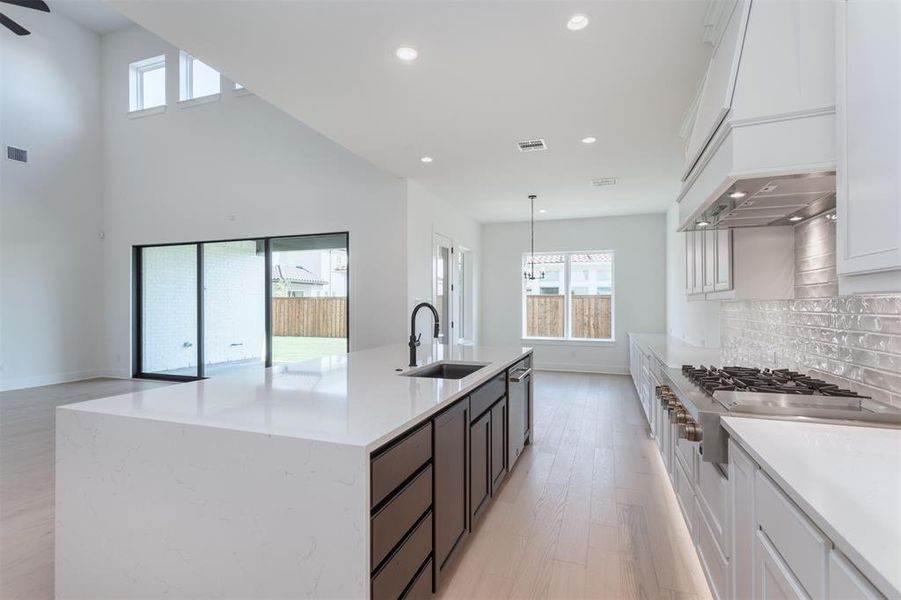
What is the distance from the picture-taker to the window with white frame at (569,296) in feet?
25.0

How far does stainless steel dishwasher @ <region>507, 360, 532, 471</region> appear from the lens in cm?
304

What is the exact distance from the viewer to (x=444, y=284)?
21.5 ft

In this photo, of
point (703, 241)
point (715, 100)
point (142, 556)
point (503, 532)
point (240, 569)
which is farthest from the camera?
point (703, 241)

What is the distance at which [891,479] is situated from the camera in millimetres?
1027

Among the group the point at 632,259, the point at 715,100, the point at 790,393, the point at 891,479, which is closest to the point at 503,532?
the point at 790,393

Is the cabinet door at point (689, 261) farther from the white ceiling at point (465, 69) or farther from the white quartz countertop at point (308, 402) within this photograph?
the white quartz countertop at point (308, 402)

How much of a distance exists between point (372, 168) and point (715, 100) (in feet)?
13.7

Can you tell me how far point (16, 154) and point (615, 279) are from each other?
9333 mm

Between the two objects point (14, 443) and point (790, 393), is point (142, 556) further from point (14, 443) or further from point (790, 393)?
point (14, 443)

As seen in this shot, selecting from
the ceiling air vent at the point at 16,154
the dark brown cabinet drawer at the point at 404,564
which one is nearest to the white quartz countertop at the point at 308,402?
the dark brown cabinet drawer at the point at 404,564

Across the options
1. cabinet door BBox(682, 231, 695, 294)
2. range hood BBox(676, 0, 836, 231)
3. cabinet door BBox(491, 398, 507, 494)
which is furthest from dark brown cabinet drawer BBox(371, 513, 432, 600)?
cabinet door BBox(682, 231, 695, 294)

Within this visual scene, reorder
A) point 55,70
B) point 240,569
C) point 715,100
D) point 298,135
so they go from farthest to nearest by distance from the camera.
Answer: point 55,70
point 298,135
point 715,100
point 240,569

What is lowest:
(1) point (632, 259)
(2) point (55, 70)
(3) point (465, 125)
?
(1) point (632, 259)

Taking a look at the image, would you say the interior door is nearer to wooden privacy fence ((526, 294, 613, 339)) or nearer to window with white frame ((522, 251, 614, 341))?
window with white frame ((522, 251, 614, 341))
